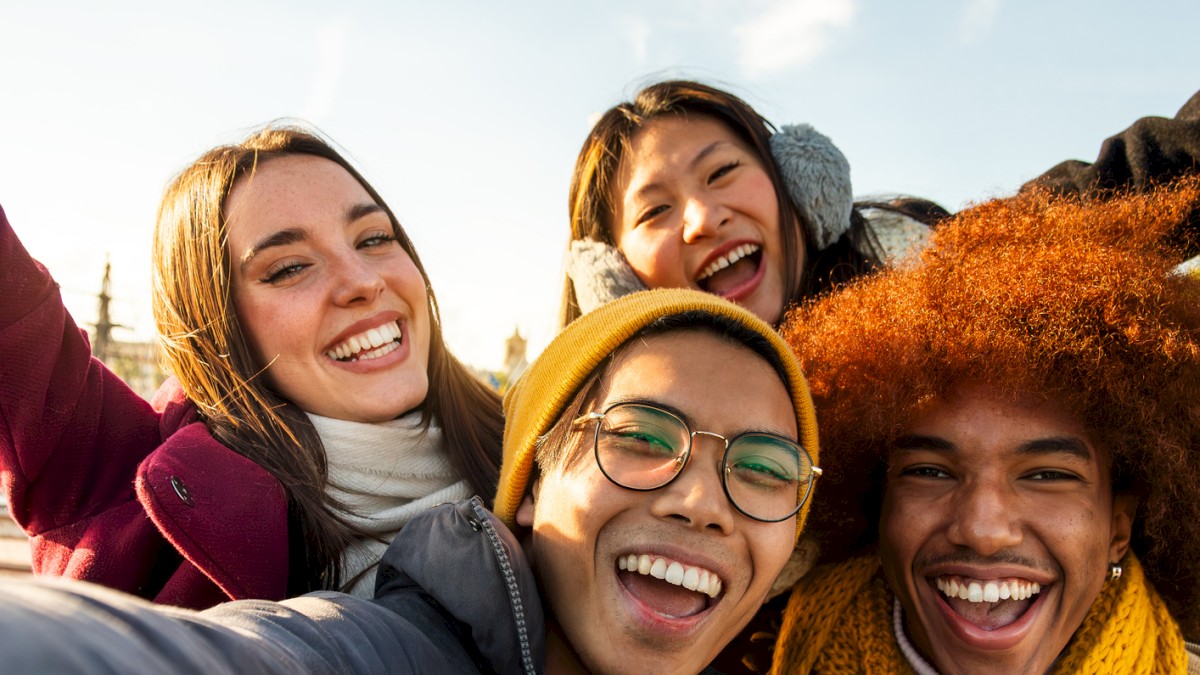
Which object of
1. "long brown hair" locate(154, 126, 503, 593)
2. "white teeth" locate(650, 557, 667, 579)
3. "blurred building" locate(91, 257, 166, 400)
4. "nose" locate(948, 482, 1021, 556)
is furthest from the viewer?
"blurred building" locate(91, 257, 166, 400)

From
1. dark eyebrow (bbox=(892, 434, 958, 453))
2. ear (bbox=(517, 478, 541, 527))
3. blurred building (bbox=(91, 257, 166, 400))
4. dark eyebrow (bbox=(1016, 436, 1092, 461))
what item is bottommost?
blurred building (bbox=(91, 257, 166, 400))

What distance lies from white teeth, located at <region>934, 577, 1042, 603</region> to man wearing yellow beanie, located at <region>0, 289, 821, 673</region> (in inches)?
18.8

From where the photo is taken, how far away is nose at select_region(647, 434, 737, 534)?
2088 mm

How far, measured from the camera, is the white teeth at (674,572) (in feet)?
6.83

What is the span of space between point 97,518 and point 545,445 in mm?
1406

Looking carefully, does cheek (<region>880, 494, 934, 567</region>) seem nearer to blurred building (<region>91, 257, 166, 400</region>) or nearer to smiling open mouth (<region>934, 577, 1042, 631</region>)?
smiling open mouth (<region>934, 577, 1042, 631</region>)

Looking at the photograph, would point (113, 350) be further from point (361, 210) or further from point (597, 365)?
point (597, 365)

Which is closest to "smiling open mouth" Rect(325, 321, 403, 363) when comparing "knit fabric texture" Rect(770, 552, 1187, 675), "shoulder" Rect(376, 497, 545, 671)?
"shoulder" Rect(376, 497, 545, 671)

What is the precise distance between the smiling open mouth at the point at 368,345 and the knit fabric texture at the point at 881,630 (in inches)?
64.2

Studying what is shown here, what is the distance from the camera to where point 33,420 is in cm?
256

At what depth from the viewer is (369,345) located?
3.15 m

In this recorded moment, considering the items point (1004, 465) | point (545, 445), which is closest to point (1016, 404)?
point (1004, 465)

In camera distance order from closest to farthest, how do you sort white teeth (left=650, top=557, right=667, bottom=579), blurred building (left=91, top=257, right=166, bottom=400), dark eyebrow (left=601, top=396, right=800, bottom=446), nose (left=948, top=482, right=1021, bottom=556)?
white teeth (left=650, top=557, right=667, bottom=579)
dark eyebrow (left=601, top=396, right=800, bottom=446)
nose (left=948, top=482, right=1021, bottom=556)
blurred building (left=91, top=257, right=166, bottom=400)

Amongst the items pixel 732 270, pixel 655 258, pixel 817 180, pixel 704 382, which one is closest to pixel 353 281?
pixel 655 258
